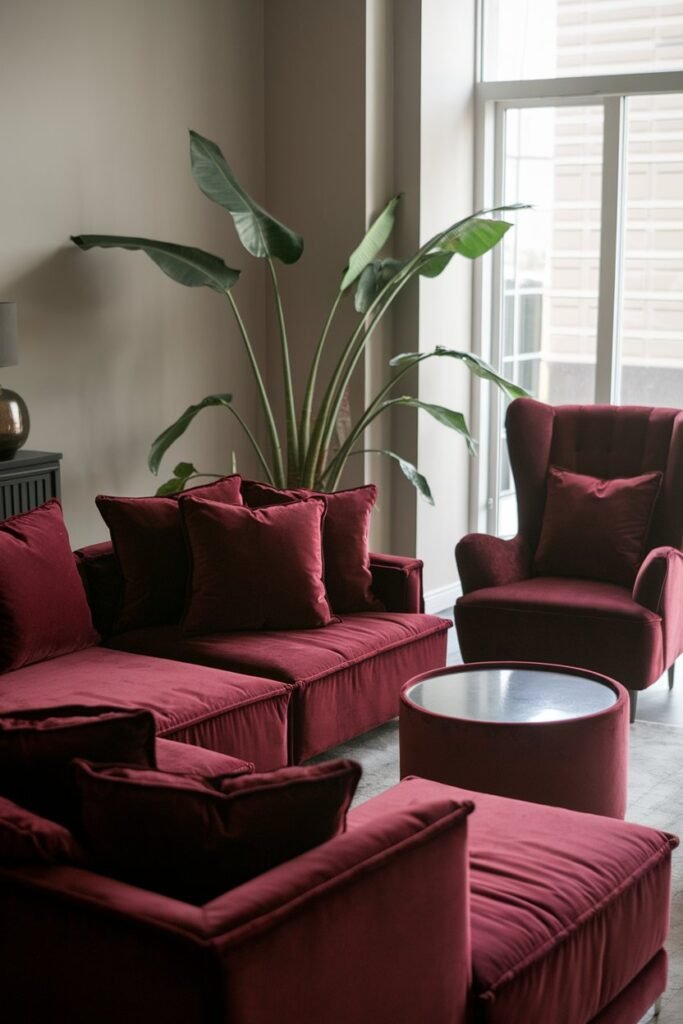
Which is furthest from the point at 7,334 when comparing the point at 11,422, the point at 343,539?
the point at 343,539

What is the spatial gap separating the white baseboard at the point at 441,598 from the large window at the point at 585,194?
42 cm

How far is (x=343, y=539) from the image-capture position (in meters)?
4.30

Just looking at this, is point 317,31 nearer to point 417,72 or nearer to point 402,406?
point 417,72

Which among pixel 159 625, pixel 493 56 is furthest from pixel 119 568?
pixel 493 56

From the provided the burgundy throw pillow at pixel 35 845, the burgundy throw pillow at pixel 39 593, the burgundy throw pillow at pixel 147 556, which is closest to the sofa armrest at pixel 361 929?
the burgundy throw pillow at pixel 35 845

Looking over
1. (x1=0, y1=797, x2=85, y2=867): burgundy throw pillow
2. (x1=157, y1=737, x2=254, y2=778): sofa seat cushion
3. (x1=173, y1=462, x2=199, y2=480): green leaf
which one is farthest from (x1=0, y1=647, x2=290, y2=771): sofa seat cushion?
(x1=173, y1=462, x2=199, y2=480): green leaf

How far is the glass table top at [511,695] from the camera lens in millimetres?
3246

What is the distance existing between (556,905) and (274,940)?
2.25 feet

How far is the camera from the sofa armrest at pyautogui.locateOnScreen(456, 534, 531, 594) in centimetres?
473

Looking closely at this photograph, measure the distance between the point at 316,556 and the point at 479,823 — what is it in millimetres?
1729

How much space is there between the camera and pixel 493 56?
6078mm

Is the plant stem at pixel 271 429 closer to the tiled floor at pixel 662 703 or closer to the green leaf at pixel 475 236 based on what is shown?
the green leaf at pixel 475 236

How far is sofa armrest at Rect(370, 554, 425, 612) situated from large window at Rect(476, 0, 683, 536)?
1.97 meters

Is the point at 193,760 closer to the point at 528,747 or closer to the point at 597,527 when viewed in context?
the point at 528,747
